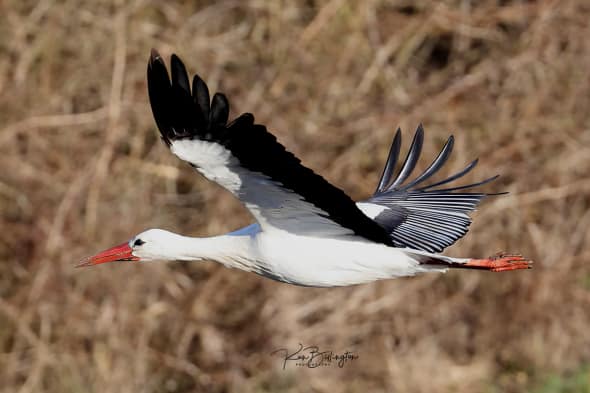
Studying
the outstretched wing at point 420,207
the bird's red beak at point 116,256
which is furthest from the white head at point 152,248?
the outstretched wing at point 420,207

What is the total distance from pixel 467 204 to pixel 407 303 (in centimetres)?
351

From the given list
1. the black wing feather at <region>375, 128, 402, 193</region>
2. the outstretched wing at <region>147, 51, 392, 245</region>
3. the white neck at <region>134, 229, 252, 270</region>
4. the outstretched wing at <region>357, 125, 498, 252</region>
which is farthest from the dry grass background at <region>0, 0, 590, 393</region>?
the outstretched wing at <region>147, 51, 392, 245</region>

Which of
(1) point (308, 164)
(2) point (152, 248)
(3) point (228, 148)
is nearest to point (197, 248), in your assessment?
(2) point (152, 248)

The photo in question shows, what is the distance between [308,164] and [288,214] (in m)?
4.18

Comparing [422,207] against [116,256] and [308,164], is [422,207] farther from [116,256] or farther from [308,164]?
[308,164]

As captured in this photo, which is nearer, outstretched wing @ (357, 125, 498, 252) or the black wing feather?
outstretched wing @ (357, 125, 498, 252)

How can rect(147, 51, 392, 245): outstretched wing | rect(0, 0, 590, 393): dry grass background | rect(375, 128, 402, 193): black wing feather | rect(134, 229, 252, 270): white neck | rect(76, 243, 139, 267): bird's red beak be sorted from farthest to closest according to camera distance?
rect(0, 0, 590, 393): dry grass background, rect(375, 128, 402, 193): black wing feather, rect(76, 243, 139, 267): bird's red beak, rect(134, 229, 252, 270): white neck, rect(147, 51, 392, 245): outstretched wing

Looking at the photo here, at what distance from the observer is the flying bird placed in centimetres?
489

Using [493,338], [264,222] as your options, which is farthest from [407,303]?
[264,222]

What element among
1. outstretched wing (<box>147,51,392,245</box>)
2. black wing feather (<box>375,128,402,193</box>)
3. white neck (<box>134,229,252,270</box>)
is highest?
black wing feather (<box>375,128,402,193</box>)

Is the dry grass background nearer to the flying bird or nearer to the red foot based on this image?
the flying bird

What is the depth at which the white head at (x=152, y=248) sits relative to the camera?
617cm

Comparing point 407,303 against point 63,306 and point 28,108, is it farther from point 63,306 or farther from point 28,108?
point 28,108

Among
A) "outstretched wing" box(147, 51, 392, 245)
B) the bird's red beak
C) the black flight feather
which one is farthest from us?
the black flight feather
